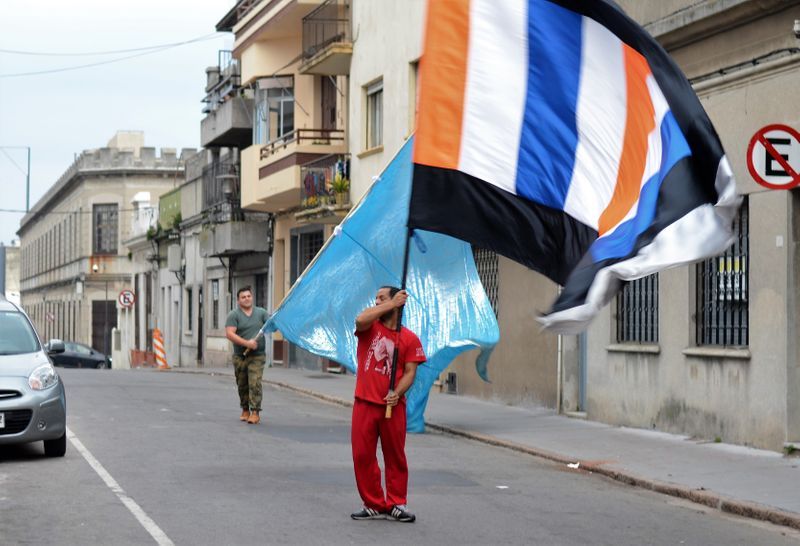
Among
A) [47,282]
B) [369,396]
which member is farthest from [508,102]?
[47,282]

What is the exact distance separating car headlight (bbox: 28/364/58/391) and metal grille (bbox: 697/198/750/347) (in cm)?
771

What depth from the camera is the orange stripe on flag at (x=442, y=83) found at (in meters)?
9.78

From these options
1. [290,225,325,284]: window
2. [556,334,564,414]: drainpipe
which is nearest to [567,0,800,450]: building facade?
[556,334,564,414]: drainpipe

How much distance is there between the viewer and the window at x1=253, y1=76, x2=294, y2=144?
122 ft

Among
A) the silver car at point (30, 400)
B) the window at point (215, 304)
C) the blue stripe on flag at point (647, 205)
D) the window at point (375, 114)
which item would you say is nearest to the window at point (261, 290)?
the window at point (215, 304)

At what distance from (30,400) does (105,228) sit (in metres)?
63.0

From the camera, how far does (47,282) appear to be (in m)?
92.5

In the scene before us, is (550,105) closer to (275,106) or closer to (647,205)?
(647,205)

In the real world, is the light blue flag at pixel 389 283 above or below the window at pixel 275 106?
below

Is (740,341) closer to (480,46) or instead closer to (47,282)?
(480,46)

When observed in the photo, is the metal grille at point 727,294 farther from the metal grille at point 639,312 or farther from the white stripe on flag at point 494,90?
the white stripe on flag at point 494,90

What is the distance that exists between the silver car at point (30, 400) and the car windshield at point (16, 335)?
0.4 inches

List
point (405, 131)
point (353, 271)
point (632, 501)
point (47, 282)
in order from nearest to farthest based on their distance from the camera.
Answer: point (632, 501), point (353, 271), point (405, 131), point (47, 282)

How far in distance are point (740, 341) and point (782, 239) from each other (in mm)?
1653
